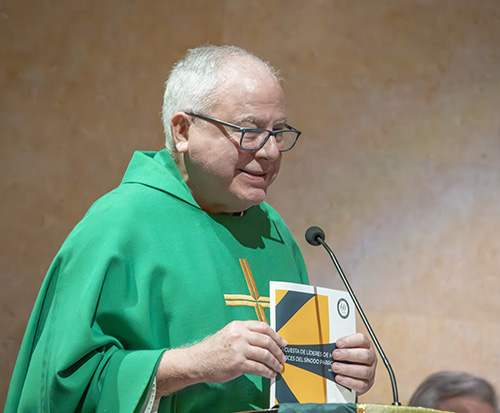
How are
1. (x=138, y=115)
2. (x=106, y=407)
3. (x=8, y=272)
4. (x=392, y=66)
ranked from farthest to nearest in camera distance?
1. (x=392, y=66)
2. (x=138, y=115)
3. (x=8, y=272)
4. (x=106, y=407)

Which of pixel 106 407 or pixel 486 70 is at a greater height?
pixel 486 70

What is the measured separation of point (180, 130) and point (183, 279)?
1.62ft

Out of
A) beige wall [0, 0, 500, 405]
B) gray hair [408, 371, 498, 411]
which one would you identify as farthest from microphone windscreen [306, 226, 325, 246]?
beige wall [0, 0, 500, 405]

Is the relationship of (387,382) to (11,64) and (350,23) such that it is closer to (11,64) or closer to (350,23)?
(350,23)

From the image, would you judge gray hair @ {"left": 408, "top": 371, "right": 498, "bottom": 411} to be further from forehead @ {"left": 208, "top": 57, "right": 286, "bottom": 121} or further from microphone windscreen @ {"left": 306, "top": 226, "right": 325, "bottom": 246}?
forehead @ {"left": 208, "top": 57, "right": 286, "bottom": 121}

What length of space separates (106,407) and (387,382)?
2.50 m

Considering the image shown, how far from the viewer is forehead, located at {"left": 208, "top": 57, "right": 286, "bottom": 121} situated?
2.19 metres

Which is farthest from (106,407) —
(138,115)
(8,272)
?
(138,115)

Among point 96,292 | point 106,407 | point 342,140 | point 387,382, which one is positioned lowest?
point 387,382

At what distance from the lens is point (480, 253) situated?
4.12m

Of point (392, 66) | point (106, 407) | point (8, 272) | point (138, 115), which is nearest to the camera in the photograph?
point (106, 407)

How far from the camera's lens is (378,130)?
418cm

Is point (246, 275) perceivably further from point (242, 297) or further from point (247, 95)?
point (247, 95)

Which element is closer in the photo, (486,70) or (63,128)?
(63,128)
